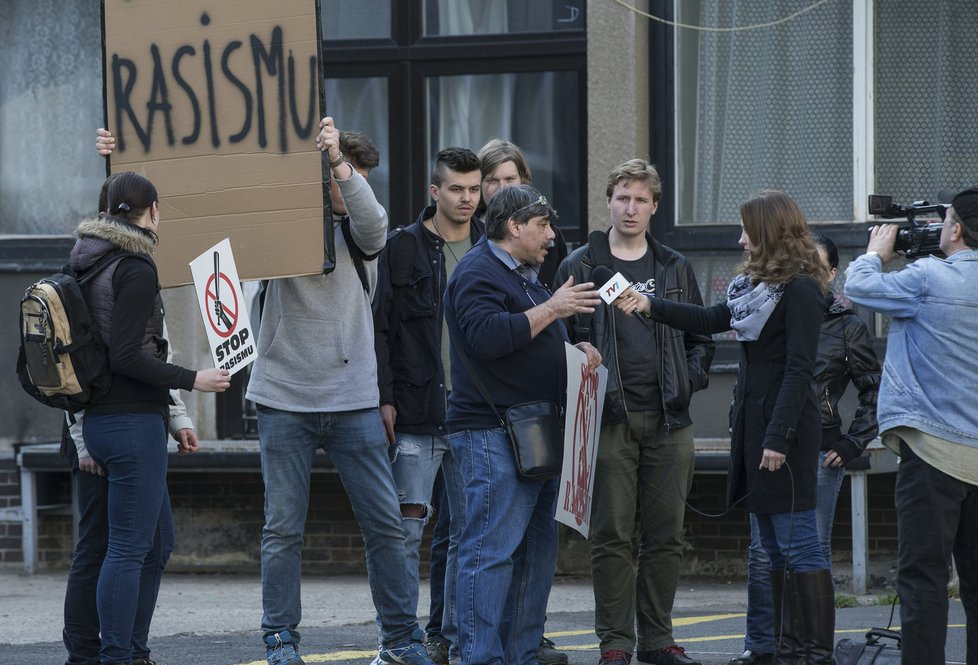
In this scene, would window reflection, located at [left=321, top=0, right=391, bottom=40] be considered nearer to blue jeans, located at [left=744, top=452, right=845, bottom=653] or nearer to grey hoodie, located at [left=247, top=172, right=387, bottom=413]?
grey hoodie, located at [left=247, top=172, right=387, bottom=413]

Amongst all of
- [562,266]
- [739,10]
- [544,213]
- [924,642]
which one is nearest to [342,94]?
[739,10]

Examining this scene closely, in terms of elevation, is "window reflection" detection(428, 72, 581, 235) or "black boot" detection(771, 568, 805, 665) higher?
"window reflection" detection(428, 72, 581, 235)

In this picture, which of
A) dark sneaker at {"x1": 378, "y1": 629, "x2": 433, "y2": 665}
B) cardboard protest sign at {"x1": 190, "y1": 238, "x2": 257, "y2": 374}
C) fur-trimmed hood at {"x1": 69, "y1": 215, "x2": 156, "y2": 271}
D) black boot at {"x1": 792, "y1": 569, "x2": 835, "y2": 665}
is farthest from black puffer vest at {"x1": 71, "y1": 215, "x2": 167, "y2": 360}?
black boot at {"x1": 792, "y1": 569, "x2": 835, "y2": 665}

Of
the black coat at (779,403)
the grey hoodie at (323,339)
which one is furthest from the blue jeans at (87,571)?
the black coat at (779,403)

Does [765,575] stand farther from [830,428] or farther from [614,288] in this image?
[614,288]

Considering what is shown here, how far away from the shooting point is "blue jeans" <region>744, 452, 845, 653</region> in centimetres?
672

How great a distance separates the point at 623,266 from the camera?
22.0ft

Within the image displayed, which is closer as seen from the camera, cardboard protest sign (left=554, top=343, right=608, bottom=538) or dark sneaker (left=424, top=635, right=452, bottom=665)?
cardboard protest sign (left=554, top=343, right=608, bottom=538)

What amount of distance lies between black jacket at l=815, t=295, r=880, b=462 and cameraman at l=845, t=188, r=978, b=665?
55.7 inches

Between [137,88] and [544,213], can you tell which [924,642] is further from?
[137,88]

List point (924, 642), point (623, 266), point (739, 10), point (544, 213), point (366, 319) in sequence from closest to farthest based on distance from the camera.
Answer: point (924, 642)
point (544, 213)
point (366, 319)
point (623, 266)
point (739, 10)

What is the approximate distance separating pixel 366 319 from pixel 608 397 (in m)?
1.11

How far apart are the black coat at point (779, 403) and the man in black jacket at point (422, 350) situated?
1046mm

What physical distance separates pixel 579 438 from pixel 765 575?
4.33 ft
